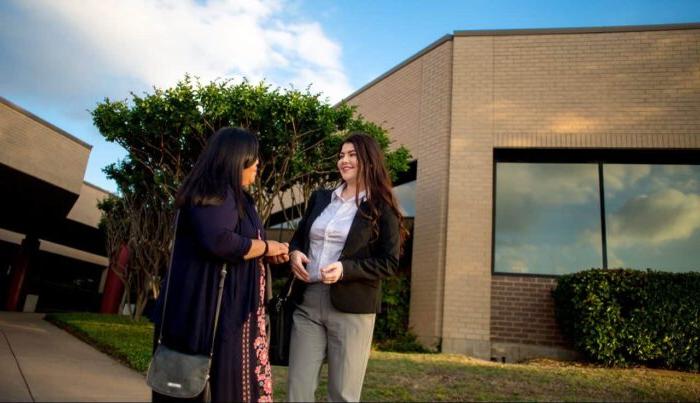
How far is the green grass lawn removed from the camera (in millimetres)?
4867

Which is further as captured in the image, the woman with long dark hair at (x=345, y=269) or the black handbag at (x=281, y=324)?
the black handbag at (x=281, y=324)

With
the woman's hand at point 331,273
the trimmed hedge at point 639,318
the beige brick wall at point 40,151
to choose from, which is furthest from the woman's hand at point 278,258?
the beige brick wall at point 40,151

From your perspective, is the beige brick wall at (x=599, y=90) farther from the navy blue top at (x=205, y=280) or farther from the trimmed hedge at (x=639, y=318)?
the navy blue top at (x=205, y=280)

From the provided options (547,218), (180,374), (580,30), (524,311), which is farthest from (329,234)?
(580,30)

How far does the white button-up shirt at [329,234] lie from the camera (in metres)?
2.63

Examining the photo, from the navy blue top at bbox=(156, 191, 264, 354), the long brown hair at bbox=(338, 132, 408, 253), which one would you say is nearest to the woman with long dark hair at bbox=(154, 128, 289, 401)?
the navy blue top at bbox=(156, 191, 264, 354)

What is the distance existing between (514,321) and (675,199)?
12.4 feet

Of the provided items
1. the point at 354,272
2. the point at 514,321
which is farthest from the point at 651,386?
the point at 354,272

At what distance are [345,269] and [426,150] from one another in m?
8.59

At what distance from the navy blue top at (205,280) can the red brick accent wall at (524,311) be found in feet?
24.9

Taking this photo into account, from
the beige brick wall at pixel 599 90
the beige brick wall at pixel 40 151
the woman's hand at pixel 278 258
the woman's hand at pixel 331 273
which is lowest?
the woman's hand at pixel 331 273

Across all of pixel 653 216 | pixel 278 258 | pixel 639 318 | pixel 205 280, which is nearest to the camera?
pixel 205 280

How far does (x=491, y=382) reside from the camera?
5.50 m

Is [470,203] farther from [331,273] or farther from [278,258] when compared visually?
[331,273]
